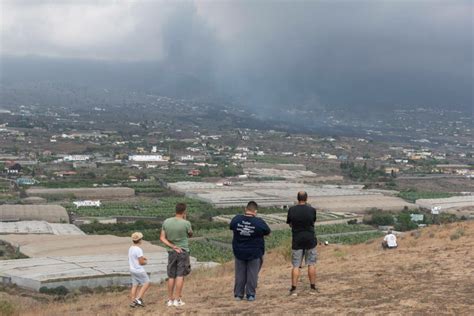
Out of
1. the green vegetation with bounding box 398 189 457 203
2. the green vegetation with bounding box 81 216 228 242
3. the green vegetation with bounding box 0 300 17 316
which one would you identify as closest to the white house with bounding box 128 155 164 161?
the green vegetation with bounding box 398 189 457 203

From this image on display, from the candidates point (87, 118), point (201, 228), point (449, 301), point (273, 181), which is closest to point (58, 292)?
point (449, 301)

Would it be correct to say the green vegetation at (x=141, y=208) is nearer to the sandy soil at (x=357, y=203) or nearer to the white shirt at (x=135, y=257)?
the sandy soil at (x=357, y=203)

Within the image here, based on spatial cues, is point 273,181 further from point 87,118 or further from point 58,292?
point 87,118

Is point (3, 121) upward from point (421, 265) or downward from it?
upward

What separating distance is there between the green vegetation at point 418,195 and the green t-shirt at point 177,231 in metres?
64.3

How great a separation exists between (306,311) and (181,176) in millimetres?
80158

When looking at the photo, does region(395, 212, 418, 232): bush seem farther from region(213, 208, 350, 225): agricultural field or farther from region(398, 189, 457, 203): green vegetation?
region(398, 189, 457, 203): green vegetation

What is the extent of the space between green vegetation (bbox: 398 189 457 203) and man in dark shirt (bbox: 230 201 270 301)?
210 feet

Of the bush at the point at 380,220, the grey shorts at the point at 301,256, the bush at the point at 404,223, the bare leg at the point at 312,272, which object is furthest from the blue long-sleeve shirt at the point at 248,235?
the bush at the point at 380,220

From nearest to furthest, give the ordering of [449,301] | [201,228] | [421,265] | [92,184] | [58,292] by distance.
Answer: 1. [449,301]
2. [421,265]
3. [58,292]
4. [201,228]
5. [92,184]

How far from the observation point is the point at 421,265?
1236 cm

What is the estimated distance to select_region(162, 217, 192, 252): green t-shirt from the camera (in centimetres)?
984

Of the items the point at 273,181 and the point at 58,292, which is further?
the point at 273,181

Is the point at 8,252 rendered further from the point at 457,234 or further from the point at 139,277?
the point at 139,277
